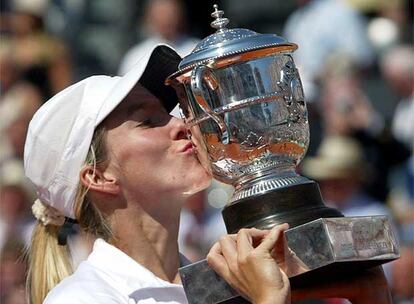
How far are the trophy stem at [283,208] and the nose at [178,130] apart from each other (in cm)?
33

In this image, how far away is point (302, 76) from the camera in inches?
307

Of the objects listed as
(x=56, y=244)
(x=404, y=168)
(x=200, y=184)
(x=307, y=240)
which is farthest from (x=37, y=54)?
(x=307, y=240)

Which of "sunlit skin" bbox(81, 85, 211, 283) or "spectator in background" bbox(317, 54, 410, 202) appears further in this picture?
"spectator in background" bbox(317, 54, 410, 202)

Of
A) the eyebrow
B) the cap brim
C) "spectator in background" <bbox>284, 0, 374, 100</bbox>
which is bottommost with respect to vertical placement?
"spectator in background" <bbox>284, 0, 374, 100</bbox>

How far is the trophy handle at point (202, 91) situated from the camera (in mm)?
2990

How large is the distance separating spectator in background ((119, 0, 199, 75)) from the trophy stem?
4755 millimetres

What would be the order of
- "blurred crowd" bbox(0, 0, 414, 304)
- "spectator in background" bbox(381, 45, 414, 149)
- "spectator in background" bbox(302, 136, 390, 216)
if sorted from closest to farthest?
"spectator in background" bbox(302, 136, 390, 216) → "blurred crowd" bbox(0, 0, 414, 304) → "spectator in background" bbox(381, 45, 414, 149)

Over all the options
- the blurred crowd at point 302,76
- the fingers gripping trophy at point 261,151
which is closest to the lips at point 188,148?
the fingers gripping trophy at point 261,151

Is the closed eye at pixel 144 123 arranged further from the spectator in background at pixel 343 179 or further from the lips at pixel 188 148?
the spectator in background at pixel 343 179

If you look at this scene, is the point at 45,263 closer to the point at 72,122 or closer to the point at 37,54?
the point at 72,122

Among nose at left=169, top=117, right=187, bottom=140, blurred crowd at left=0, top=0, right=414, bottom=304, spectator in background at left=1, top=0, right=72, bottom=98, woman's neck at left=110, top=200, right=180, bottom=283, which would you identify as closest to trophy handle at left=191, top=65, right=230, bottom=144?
nose at left=169, top=117, right=187, bottom=140

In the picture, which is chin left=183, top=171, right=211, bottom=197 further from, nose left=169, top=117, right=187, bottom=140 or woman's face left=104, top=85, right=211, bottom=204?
nose left=169, top=117, right=187, bottom=140

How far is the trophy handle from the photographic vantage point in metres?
2.99

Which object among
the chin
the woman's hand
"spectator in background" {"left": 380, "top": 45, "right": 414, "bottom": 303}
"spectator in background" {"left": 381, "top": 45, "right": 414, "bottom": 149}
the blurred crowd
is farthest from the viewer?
"spectator in background" {"left": 381, "top": 45, "right": 414, "bottom": 149}
